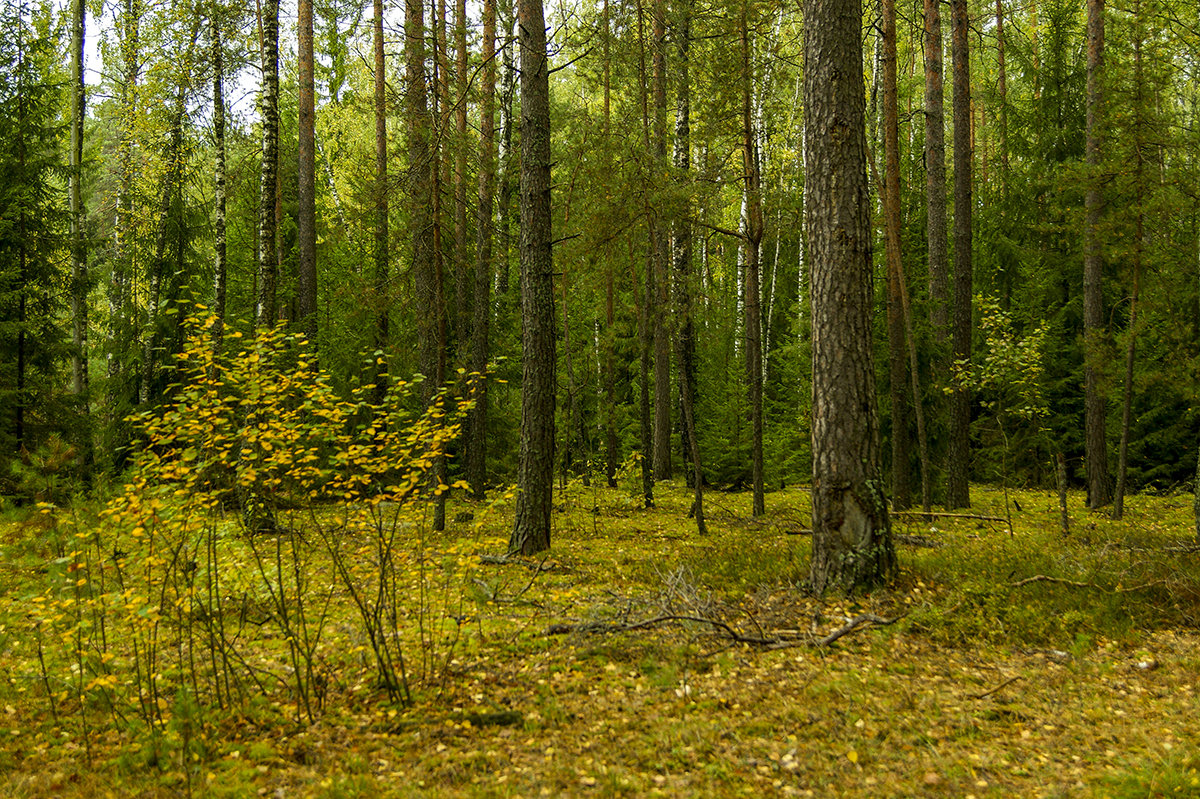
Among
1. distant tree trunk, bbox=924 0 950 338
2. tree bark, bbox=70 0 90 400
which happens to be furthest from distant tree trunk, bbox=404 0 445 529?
distant tree trunk, bbox=924 0 950 338

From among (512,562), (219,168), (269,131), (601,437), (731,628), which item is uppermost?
(219,168)

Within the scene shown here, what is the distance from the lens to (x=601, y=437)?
59.5 ft

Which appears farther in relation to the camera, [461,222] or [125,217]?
[125,217]

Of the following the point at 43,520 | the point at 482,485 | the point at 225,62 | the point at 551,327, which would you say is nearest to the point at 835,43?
the point at 551,327

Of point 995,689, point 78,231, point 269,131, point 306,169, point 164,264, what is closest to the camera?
point 995,689

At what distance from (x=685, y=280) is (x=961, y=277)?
460 cm

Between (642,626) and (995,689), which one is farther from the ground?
(642,626)

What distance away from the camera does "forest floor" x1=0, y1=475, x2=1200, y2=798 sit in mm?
3406

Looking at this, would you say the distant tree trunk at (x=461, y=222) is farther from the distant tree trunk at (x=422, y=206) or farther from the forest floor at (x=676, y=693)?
the forest floor at (x=676, y=693)

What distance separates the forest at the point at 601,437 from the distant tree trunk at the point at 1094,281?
0.08 m

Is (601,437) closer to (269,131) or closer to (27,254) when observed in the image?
(269,131)

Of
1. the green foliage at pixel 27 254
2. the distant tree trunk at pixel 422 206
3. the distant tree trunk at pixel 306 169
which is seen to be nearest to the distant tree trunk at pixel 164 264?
the green foliage at pixel 27 254

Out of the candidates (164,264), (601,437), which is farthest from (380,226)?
(601,437)

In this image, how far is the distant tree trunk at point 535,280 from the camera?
8297 millimetres
